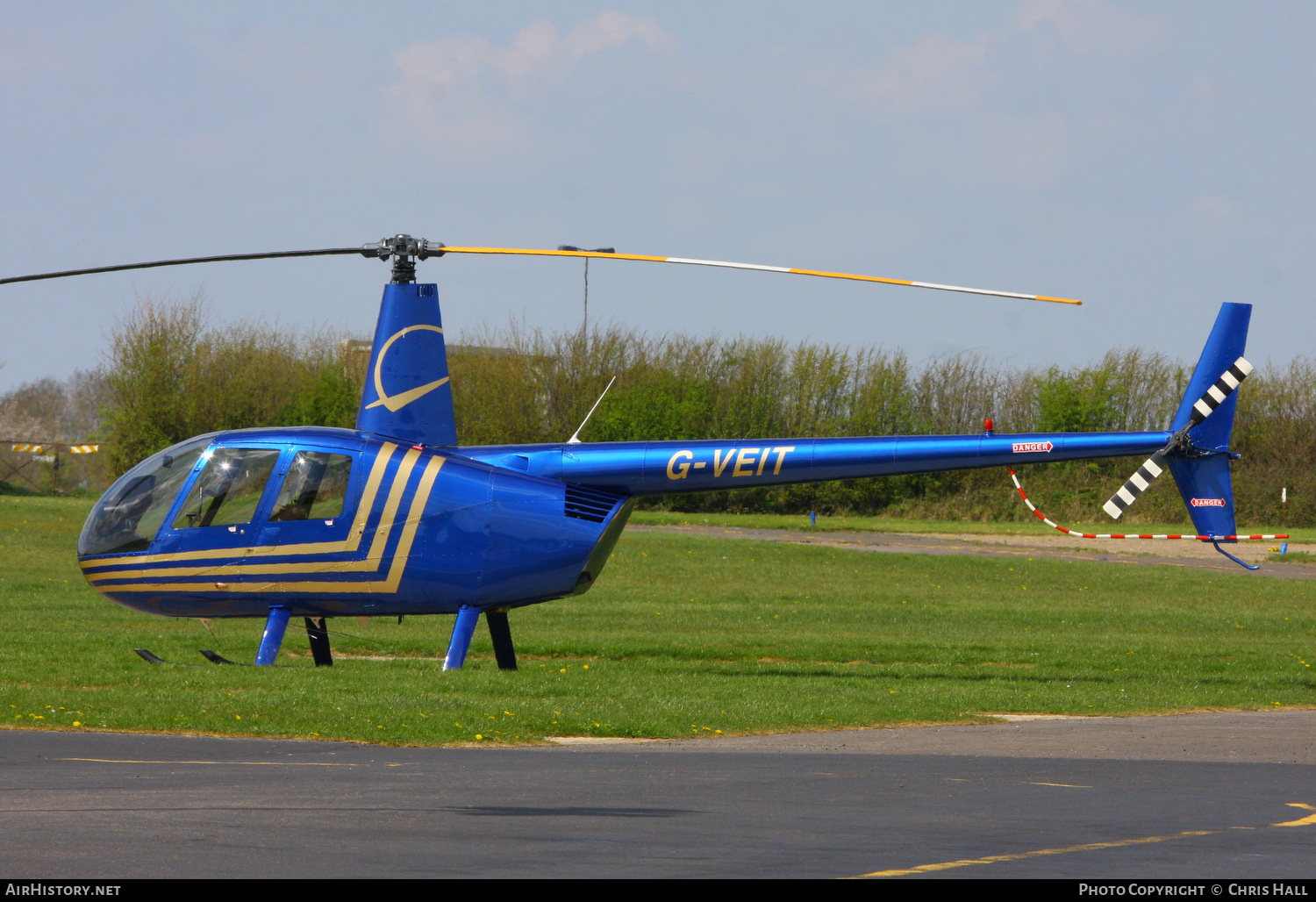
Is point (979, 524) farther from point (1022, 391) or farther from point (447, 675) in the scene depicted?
point (447, 675)

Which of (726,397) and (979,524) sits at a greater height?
(726,397)

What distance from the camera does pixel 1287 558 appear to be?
1411 inches

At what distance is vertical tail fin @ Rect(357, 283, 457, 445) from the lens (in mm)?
14750

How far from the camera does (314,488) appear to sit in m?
14.4

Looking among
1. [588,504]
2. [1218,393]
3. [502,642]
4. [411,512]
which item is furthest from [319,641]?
[1218,393]

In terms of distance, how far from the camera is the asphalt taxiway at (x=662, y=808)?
629 centimetres

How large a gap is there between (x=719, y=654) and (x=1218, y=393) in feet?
23.0

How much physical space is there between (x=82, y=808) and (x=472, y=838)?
2.15 meters

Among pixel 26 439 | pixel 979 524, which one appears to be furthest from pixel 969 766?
pixel 26 439

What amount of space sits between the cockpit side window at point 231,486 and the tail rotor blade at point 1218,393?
949 cm

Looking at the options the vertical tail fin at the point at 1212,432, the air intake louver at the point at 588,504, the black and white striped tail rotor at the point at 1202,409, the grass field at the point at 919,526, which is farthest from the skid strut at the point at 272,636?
the grass field at the point at 919,526

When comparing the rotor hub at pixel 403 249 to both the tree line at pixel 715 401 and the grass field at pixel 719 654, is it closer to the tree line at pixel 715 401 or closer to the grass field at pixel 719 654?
the grass field at pixel 719 654

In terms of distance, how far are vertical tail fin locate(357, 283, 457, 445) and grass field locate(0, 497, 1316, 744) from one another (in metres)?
2.54

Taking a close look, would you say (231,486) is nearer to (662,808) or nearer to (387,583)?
(387,583)
